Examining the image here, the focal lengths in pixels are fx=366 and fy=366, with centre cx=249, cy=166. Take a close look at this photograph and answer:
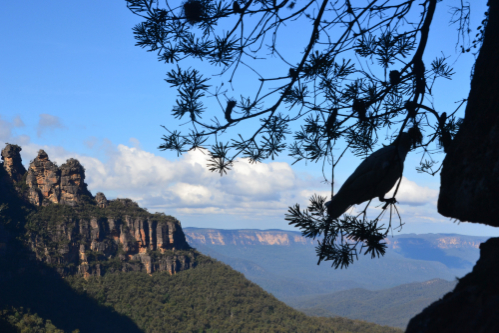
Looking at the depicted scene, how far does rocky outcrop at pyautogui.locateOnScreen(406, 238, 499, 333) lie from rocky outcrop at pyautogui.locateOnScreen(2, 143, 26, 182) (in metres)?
61.2

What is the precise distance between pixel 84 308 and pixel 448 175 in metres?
55.1

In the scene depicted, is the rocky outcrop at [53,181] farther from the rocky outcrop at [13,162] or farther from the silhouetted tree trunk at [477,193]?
the silhouetted tree trunk at [477,193]

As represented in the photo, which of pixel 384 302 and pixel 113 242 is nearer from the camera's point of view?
pixel 113 242

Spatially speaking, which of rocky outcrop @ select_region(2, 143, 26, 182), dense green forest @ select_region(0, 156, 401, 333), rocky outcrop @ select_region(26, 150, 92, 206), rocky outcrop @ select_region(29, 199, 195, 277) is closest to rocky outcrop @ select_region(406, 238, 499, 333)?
dense green forest @ select_region(0, 156, 401, 333)

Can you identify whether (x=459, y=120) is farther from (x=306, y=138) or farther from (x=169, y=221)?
(x=169, y=221)

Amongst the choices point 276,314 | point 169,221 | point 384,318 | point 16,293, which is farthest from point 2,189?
point 384,318

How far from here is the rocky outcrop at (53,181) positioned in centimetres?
5397

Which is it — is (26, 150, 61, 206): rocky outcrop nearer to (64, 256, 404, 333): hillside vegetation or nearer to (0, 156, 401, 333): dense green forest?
(0, 156, 401, 333): dense green forest

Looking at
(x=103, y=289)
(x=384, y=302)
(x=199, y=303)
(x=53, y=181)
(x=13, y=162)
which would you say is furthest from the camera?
(x=384, y=302)

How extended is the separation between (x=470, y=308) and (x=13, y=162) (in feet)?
204

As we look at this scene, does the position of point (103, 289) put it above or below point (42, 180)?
below

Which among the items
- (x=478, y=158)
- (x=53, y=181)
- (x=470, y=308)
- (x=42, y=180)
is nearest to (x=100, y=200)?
(x=53, y=181)

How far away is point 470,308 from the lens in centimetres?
161

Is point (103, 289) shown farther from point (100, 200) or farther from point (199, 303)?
point (100, 200)
